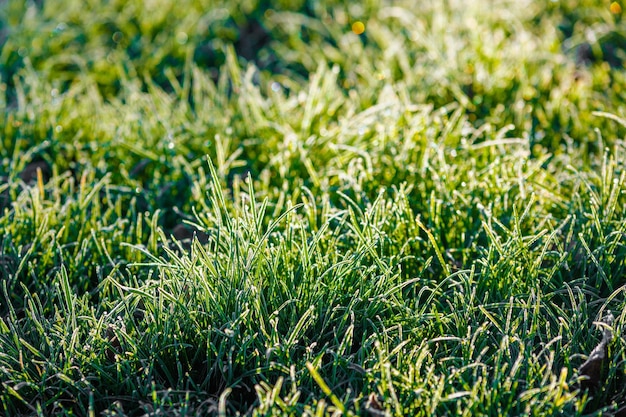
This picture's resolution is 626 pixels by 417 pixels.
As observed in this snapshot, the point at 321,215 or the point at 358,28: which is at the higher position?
the point at 358,28

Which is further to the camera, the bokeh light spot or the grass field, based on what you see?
the bokeh light spot

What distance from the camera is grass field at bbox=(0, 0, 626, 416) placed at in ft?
6.06

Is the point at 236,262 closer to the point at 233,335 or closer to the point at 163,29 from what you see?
the point at 233,335

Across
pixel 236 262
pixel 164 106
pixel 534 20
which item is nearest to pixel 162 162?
pixel 164 106

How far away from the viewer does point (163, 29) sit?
154 inches

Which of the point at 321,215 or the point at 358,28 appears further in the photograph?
the point at 358,28

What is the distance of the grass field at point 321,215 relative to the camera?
185cm

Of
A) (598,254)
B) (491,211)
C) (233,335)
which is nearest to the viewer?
(233,335)

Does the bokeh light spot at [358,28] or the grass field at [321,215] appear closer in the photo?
the grass field at [321,215]

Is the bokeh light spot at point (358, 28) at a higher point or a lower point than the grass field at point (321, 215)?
higher

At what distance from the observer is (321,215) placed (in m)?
2.39

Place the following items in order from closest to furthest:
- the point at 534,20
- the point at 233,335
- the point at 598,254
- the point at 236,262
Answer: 1. the point at 233,335
2. the point at 236,262
3. the point at 598,254
4. the point at 534,20

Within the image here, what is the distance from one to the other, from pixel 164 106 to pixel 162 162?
374 millimetres

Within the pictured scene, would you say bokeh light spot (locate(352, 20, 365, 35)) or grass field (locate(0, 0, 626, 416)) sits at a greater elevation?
bokeh light spot (locate(352, 20, 365, 35))
